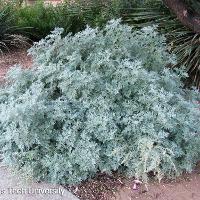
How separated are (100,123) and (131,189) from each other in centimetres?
65

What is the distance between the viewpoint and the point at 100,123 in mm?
4039

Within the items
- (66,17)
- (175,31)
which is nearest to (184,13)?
(175,31)

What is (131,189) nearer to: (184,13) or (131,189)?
(131,189)

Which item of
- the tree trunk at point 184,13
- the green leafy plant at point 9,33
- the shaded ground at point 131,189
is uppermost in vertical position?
the tree trunk at point 184,13

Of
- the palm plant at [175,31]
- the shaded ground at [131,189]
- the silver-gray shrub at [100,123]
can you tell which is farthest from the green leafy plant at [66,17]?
the shaded ground at [131,189]

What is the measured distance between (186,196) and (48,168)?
4.12 feet

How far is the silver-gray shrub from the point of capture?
13.0ft

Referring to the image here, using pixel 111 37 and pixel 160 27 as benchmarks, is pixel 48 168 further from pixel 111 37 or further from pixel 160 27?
pixel 160 27

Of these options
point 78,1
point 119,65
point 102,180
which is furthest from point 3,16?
point 102,180

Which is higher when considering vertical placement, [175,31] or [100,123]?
[175,31]

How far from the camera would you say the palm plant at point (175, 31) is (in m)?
5.96

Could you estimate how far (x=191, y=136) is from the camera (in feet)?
13.3

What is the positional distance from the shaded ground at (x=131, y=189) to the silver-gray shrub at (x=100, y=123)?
0.30ft

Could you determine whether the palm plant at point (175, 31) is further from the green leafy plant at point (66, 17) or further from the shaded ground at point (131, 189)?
the shaded ground at point (131, 189)
